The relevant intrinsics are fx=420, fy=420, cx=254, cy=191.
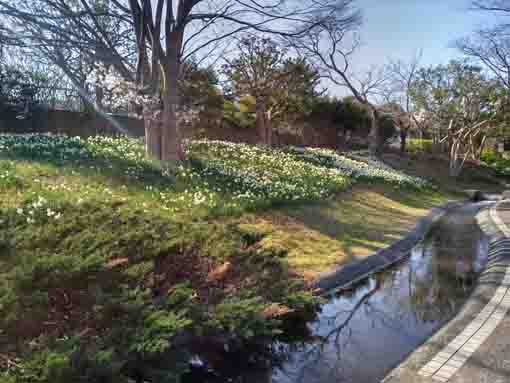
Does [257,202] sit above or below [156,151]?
below

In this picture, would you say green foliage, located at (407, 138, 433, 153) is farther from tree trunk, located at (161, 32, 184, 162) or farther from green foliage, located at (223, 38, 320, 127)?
tree trunk, located at (161, 32, 184, 162)

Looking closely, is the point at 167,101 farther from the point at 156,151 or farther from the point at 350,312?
the point at 350,312

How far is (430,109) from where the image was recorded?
2584 cm

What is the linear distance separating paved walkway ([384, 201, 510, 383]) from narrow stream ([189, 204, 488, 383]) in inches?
12.0

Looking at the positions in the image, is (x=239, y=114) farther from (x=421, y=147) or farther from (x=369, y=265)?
(x=421, y=147)

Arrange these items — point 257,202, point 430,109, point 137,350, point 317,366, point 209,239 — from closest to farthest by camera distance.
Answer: point 137,350
point 317,366
point 209,239
point 257,202
point 430,109

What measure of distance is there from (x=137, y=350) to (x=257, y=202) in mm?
6048

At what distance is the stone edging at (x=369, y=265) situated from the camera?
19.1 ft

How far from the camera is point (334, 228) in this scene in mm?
8773

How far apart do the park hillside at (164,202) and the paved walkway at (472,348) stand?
42.9 inches

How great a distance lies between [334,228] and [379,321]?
385 centimetres

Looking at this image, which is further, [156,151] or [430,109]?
[430,109]

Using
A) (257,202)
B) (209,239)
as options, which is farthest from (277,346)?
(257,202)

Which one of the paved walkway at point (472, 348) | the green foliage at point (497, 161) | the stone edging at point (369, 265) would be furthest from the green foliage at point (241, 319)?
the green foliage at point (497, 161)
